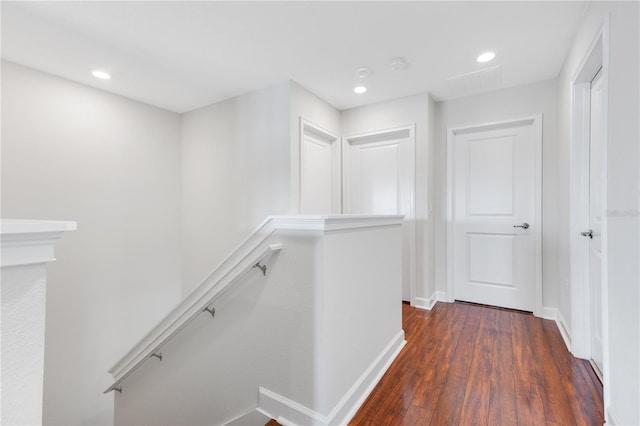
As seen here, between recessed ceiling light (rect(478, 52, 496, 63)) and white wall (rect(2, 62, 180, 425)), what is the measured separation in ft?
12.1

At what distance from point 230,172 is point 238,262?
2039 mm

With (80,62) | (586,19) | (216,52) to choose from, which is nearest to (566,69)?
(586,19)

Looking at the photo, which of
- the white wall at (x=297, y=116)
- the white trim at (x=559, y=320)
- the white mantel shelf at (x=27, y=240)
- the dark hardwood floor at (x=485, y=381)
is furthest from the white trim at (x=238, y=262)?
the white trim at (x=559, y=320)

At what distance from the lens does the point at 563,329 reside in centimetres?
243

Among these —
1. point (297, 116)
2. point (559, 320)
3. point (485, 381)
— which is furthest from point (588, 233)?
point (297, 116)

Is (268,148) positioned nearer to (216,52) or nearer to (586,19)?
(216,52)

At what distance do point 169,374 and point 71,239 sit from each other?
1846 mm

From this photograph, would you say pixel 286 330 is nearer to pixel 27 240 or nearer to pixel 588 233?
pixel 27 240

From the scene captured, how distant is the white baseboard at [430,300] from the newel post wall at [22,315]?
3194mm

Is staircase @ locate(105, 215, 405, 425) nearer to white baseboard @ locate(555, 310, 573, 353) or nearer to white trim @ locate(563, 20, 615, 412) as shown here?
white trim @ locate(563, 20, 615, 412)

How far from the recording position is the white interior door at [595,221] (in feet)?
6.15

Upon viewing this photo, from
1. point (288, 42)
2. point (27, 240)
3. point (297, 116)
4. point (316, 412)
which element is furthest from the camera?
point (297, 116)

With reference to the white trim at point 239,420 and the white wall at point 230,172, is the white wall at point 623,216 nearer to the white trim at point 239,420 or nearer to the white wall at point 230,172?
the white trim at point 239,420

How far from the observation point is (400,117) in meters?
3.32
